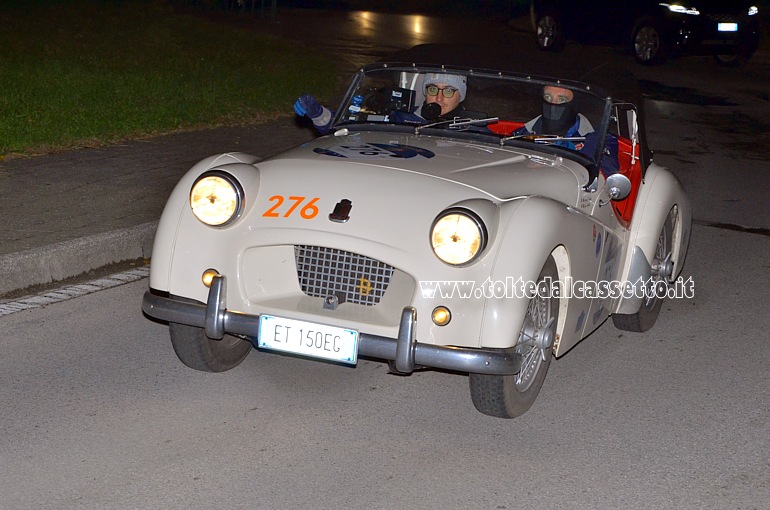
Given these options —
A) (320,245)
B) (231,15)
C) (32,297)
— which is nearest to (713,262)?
(320,245)

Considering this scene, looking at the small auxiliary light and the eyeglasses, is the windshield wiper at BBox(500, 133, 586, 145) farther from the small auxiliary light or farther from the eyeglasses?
the small auxiliary light

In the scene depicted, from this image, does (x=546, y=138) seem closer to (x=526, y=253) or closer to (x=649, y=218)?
(x=649, y=218)

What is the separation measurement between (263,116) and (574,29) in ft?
37.0

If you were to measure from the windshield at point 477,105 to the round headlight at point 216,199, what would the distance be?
56.3 inches

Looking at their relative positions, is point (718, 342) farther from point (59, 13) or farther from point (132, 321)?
point (59, 13)

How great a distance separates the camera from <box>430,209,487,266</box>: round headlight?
4293 millimetres

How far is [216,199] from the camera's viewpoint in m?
4.64

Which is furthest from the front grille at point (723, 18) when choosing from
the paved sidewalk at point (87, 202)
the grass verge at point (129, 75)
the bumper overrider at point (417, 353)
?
the bumper overrider at point (417, 353)

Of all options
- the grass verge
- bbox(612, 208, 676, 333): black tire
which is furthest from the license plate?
the grass verge

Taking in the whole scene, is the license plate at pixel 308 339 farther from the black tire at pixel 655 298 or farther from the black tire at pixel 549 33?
the black tire at pixel 549 33

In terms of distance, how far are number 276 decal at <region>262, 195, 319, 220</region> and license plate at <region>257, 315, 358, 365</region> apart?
1.51ft

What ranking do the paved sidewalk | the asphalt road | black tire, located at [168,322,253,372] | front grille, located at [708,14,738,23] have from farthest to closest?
front grille, located at [708,14,738,23] < the paved sidewalk < black tire, located at [168,322,253,372] < the asphalt road

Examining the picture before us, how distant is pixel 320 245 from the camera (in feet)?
14.4

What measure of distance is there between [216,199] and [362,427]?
1.18 meters
